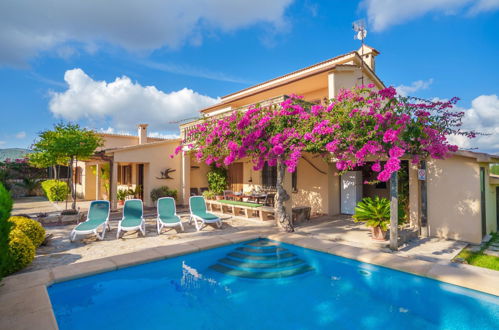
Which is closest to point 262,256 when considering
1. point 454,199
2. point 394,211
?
point 394,211

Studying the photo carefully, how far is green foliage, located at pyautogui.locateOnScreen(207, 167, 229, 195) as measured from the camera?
18.5 meters

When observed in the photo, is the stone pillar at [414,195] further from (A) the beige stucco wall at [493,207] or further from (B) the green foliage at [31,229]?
(B) the green foliage at [31,229]

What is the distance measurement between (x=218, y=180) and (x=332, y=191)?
310 inches

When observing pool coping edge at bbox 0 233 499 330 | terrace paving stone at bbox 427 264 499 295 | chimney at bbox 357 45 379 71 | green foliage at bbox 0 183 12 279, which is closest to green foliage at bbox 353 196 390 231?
pool coping edge at bbox 0 233 499 330

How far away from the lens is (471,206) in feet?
28.5

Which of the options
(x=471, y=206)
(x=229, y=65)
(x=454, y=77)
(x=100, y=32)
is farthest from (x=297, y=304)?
(x=454, y=77)

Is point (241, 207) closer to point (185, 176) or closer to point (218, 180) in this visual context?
point (185, 176)

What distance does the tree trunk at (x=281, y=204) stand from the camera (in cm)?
1023

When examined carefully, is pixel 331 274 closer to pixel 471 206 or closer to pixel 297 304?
pixel 297 304

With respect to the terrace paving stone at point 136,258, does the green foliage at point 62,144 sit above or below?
above

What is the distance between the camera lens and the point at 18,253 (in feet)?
20.2

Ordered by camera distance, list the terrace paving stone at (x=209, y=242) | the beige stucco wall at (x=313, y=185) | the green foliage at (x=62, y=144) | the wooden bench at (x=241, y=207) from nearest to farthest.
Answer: the terrace paving stone at (x=209, y=242) → the green foliage at (x=62, y=144) → the wooden bench at (x=241, y=207) → the beige stucco wall at (x=313, y=185)

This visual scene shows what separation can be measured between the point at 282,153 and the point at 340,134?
218 cm

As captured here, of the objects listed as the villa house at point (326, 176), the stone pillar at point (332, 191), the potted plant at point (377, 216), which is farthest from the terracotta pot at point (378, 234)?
the stone pillar at point (332, 191)
